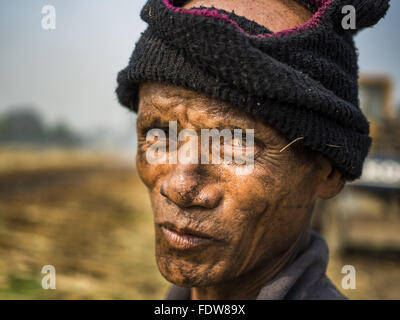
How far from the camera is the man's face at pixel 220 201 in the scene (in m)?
1.51

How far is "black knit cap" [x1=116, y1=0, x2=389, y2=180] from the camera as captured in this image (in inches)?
55.4

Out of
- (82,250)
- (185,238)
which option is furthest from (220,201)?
(82,250)

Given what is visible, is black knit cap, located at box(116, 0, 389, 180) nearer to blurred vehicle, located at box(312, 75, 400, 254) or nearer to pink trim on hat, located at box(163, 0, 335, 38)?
pink trim on hat, located at box(163, 0, 335, 38)

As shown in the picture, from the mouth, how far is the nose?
101mm

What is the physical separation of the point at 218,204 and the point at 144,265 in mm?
4616

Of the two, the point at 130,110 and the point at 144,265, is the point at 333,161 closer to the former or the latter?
the point at 130,110

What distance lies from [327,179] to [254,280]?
541 millimetres

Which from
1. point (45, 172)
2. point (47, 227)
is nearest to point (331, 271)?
point (47, 227)

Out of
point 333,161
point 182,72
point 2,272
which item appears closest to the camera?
point 182,72

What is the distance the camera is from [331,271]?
6.32m

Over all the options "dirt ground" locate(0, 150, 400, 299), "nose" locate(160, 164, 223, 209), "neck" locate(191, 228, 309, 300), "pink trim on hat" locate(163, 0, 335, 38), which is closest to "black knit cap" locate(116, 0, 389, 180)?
"pink trim on hat" locate(163, 0, 335, 38)

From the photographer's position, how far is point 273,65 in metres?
1.41

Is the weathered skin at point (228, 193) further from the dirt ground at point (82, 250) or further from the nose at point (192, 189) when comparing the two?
the dirt ground at point (82, 250)

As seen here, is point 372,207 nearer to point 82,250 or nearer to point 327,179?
point 82,250
